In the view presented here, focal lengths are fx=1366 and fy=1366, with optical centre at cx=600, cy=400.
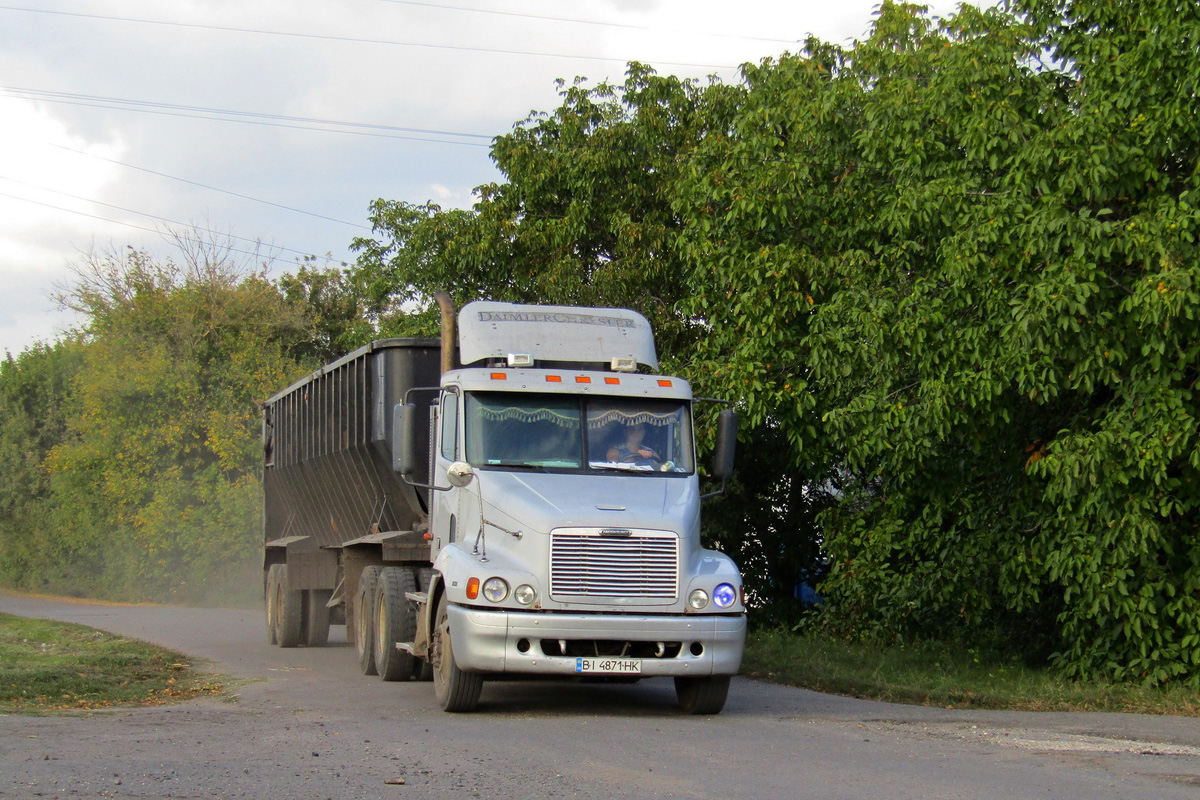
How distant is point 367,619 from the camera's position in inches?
552

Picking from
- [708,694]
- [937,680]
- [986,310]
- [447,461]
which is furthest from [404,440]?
[937,680]

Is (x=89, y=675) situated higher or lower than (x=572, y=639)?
lower

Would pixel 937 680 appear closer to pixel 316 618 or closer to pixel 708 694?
pixel 708 694

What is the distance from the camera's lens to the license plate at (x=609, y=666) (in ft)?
32.8

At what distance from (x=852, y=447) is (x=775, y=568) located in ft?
24.1

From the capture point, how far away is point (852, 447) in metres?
14.2

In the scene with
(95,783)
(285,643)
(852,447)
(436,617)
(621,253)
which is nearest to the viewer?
(95,783)

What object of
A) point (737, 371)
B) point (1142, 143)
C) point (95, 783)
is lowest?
point (95, 783)

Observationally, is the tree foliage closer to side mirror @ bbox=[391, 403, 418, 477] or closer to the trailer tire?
the trailer tire

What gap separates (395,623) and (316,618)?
18.8ft

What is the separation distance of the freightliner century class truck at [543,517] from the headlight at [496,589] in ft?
0.03

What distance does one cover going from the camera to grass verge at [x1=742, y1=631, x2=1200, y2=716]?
1161 cm

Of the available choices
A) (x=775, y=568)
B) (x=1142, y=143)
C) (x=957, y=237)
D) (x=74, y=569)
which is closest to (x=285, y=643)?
(x=775, y=568)

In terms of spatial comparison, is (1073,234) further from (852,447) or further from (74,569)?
(74,569)
